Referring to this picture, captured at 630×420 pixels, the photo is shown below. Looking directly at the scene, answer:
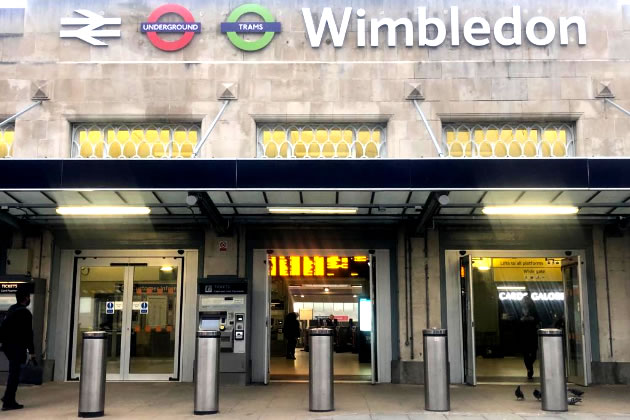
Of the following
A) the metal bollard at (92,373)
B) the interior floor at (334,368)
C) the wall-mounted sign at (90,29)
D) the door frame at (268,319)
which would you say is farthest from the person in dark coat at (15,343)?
the wall-mounted sign at (90,29)

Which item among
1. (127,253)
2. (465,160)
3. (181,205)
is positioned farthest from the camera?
(127,253)

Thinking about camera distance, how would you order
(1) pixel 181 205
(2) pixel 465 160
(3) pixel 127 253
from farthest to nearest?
(3) pixel 127 253
(1) pixel 181 205
(2) pixel 465 160

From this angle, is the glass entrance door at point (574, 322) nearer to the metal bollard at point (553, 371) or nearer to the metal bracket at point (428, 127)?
the metal bollard at point (553, 371)

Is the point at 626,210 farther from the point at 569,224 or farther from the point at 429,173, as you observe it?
the point at 429,173

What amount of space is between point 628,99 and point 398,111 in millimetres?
4449

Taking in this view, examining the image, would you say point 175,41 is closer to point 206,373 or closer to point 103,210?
point 103,210

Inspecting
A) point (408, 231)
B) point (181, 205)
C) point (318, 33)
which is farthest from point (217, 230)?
point (318, 33)

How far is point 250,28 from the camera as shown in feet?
43.0

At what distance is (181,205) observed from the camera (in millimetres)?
10977

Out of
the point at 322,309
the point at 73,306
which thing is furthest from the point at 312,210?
the point at 322,309

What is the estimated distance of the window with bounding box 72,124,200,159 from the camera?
12.8m

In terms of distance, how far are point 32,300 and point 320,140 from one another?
624cm

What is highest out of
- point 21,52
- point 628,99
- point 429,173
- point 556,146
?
point 21,52

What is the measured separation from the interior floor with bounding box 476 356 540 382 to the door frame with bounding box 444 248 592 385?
92 centimetres
